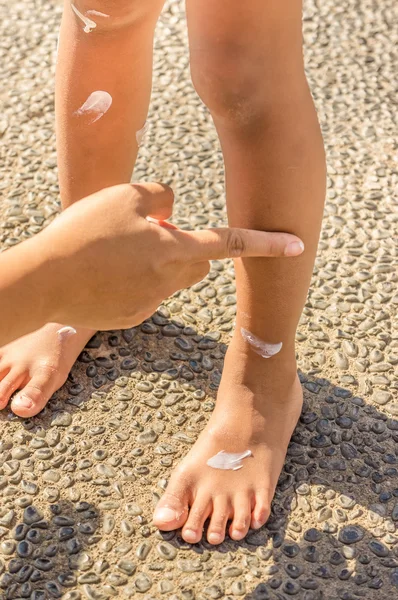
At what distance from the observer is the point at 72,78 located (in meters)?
1.20

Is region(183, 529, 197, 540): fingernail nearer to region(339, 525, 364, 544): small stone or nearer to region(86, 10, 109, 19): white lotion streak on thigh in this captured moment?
region(339, 525, 364, 544): small stone

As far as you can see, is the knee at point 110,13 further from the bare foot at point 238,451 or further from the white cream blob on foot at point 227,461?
the white cream blob on foot at point 227,461

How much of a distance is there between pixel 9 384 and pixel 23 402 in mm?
48

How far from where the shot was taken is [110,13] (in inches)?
43.8

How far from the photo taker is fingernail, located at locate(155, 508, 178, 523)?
3.66ft

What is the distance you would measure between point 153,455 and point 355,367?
384mm

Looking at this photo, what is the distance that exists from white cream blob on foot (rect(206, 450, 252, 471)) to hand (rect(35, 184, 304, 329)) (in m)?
0.33

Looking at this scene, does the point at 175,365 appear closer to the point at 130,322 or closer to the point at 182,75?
the point at 130,322

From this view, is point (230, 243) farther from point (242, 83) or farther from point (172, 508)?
point (172, 508)

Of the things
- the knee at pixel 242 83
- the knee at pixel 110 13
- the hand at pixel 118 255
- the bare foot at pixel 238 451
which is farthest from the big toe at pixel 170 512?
the knee at pixel 110 13

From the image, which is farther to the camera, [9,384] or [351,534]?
[9,384]

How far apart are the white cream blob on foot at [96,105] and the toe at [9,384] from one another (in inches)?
17.0

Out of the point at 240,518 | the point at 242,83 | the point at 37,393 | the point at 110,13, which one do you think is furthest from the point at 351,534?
the point at 110,13

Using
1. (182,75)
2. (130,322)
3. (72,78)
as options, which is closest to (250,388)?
(130,322)
